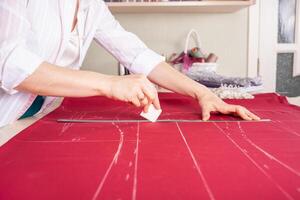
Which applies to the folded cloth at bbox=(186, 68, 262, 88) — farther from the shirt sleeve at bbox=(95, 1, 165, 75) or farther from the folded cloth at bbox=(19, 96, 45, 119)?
the folded cloth at bbox=(19, 96, 45, 119)

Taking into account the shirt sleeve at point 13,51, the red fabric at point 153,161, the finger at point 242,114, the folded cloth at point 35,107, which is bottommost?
the finger at point 242,114

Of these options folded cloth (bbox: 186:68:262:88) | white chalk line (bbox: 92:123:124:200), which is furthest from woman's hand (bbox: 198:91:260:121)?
folded cloth (bbox: 186:68:262:88)

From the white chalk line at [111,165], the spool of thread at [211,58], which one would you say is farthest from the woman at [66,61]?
the spool of thread at [211,58]

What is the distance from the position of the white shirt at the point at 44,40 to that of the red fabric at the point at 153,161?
0.34 feet

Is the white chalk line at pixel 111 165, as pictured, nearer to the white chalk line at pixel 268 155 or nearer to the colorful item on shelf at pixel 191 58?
the white chalk line at pixel 268 155

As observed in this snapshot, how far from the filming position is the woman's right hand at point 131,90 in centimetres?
71

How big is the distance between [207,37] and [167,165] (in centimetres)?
157

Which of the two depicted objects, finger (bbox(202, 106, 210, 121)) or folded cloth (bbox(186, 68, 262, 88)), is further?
folded cloth (bbox(186, 68, 262, 88))

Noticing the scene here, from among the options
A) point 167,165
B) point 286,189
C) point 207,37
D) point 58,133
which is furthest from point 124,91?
point 207,37

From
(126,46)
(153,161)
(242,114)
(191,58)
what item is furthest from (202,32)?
(153,161)

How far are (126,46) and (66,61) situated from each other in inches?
8.9

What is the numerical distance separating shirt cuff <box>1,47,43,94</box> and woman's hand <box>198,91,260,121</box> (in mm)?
413

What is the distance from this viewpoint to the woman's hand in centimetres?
82

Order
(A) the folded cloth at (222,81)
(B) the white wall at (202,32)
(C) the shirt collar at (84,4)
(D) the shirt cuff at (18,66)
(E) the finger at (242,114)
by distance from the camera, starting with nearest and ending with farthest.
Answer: (D) the shirt cuff at (18,66), (E) the finger at (242,114), (C) the shirt collar at (84,4), (A) the folded cloth at (222,81), (B) the white wall at (202,32)
